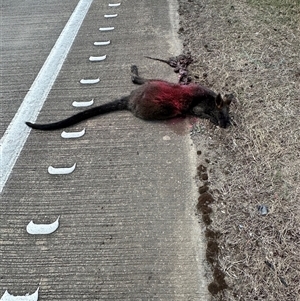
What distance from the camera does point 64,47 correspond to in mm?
3768

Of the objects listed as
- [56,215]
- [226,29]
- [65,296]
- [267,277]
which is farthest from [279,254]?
[226,29]

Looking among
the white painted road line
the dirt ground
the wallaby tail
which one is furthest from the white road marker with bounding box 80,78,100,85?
the dirt ground

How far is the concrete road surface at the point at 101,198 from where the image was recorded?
6.26 feet

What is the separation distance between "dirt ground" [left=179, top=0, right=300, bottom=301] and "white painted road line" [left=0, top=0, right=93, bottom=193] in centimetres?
121

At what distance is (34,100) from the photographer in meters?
3.11

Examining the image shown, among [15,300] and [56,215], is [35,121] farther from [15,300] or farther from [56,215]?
[15,300]

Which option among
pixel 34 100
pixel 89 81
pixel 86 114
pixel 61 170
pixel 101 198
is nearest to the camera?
pixel 101 198

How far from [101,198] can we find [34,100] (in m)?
1.26

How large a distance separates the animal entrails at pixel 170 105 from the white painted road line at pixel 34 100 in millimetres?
144

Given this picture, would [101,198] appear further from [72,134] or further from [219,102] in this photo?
[219,102]

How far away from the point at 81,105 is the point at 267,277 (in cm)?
191

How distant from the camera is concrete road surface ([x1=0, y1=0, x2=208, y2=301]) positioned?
6.26 feet

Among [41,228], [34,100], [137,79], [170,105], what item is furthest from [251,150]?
[34,100]

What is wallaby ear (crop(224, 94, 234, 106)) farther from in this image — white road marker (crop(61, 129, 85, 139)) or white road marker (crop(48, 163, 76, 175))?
white road marker (crop(48, 163, 76, 175))
